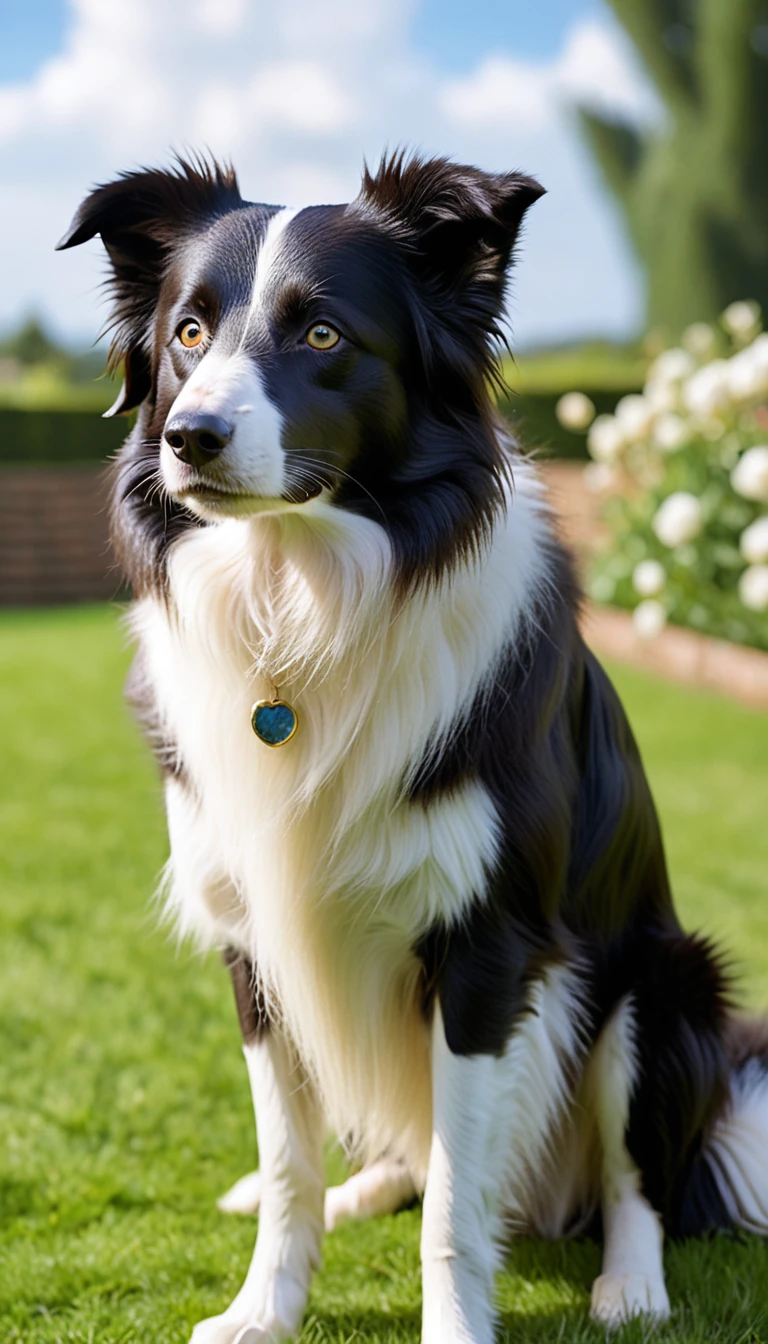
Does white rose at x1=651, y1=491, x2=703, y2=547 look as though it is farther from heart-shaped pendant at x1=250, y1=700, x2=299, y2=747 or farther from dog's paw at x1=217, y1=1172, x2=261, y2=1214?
heart-shaped pendant at x1=250, y1=700, x2=299, y2=747

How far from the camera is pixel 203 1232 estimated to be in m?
2.80

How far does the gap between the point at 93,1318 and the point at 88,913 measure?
2.45 m

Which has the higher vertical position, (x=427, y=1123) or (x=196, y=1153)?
(x=427, y=1123)

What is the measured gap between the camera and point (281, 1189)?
2.44m

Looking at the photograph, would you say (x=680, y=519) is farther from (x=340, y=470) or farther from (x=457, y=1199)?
(x=457, y=1199)

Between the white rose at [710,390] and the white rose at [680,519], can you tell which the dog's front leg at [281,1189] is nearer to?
the white rose at [680,519]

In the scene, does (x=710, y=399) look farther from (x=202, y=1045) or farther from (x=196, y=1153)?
(x=196, y=1153)

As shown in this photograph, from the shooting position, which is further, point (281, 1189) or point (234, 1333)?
point (281, 1189)

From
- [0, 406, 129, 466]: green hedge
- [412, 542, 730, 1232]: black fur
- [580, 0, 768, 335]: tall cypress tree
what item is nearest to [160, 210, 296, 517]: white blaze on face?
[412, 542, 730, 1232]: black fur

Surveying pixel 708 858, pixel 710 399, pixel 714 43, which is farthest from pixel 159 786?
pixel 714 43

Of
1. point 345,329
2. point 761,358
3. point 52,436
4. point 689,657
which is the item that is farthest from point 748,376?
point 52,436

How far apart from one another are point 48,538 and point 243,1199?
37.6 ft

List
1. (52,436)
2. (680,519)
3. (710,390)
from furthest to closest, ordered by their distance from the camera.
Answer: (52,436), (710,390), (680,519)

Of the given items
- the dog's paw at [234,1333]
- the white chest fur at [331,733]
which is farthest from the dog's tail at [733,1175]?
the dog's paw at [234,1333]
